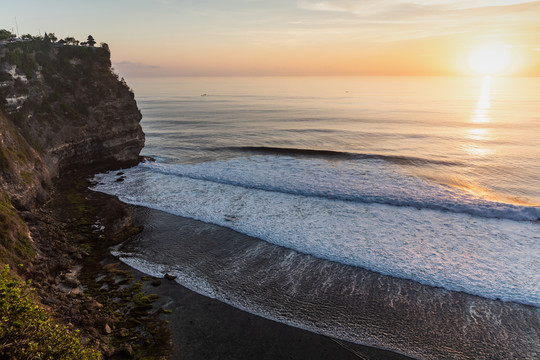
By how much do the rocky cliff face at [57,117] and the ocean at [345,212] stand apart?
407cm

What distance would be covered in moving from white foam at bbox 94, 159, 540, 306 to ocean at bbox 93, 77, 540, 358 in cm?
10

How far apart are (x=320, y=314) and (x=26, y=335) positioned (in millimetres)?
11884

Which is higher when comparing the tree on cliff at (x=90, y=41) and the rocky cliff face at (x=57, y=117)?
the tree on cliff at (x=90, y=41)

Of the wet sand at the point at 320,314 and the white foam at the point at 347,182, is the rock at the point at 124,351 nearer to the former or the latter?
the wet sand at the point at 320,314

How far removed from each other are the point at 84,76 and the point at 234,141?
2641 centimetres

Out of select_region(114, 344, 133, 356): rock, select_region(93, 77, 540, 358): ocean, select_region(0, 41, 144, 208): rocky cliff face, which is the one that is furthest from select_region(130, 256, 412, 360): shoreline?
select_region(0, 41, 144, 208): rocky cliff face

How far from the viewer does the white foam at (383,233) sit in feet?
61.5

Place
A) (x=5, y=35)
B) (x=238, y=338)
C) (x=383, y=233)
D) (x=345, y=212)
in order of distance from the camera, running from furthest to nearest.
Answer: (x=5, y=35), (x=345, y=212), (x=383, y=233), (x=238, y=338)

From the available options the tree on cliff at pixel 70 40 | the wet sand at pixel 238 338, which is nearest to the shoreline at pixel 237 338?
the wet sand at pixel 238 338

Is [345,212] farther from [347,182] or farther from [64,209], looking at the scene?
[64,209]

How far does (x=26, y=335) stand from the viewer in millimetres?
9227

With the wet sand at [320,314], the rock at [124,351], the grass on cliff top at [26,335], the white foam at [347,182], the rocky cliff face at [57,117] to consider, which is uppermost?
the rocky cliff face at [57,117]

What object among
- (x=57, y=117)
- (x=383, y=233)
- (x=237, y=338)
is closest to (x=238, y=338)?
(x=237, y=338)

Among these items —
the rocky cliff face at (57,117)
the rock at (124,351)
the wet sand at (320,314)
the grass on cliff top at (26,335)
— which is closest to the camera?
the grass on cliff top at (26,335)
